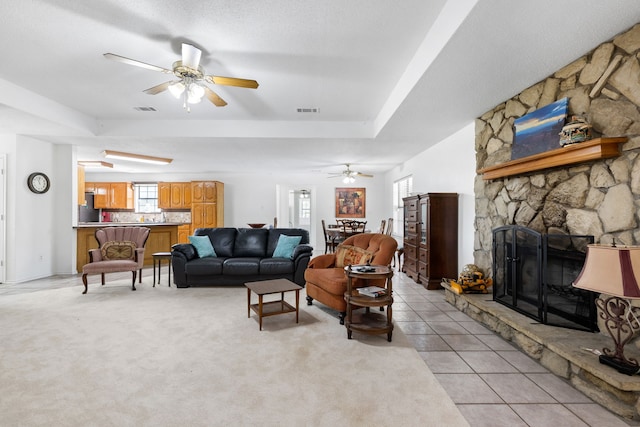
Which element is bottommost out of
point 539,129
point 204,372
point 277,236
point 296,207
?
point 204,372

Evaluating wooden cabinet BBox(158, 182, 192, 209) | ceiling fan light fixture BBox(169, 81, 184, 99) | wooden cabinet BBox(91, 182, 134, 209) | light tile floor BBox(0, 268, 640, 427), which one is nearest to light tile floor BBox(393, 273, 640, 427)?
light tile floor BBox(0, 268, 640, 427)

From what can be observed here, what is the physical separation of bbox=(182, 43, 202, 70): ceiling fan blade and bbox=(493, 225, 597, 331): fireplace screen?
3461 millimetres

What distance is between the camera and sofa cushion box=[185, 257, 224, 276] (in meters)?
4.61

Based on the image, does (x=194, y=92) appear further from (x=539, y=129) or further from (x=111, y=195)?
(x=111, y=195)

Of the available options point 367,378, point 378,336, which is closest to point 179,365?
point 367,378

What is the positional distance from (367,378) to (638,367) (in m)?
1.63

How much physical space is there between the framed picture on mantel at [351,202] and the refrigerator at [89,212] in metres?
7.44

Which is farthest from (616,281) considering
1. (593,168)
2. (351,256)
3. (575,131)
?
(351,256)

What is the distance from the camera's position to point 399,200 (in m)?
8.36

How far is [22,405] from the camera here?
1.85 m

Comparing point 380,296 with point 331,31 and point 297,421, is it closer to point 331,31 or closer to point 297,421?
point 297,421

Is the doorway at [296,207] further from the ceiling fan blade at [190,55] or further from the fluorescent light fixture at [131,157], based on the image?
the ceiling fan blade at [190,55]

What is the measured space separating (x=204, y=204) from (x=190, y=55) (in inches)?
258

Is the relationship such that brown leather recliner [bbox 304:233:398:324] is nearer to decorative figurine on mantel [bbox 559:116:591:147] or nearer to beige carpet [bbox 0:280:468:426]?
beige carpet [bbox 0:280:468:426]
